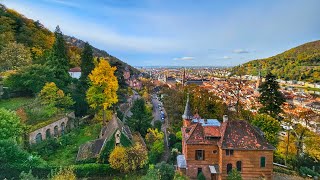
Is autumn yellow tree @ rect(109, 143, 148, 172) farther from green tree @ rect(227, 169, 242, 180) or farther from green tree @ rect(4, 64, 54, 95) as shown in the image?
green tree @ rect(4, 64, 54, 95)

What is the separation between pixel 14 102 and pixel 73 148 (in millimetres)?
11090

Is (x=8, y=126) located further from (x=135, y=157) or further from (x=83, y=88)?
(x=83, y=88)

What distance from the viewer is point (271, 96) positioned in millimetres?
33531

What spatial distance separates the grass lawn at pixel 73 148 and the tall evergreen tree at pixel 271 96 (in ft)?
70.3

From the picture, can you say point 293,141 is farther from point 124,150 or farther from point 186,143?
point 124,150

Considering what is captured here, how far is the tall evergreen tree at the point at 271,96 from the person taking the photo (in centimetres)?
3341

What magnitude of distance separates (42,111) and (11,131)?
312 inches

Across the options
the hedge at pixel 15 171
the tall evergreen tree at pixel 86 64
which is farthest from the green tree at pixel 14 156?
the tall evergreen tree at pixel 86 64

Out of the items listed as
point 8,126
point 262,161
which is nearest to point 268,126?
point 262,161

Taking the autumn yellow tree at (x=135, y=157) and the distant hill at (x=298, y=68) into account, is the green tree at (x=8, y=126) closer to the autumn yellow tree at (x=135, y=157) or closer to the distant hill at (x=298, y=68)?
the autumn yellow tree at (x=135, y=157)

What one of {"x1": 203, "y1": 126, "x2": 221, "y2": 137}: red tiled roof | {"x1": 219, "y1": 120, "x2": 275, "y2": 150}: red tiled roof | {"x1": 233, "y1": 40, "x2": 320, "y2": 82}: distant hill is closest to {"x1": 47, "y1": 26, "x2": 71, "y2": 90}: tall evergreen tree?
{"x1": 203, "y1": 126, "x2": 221, "y2": 137}: red tiled roof

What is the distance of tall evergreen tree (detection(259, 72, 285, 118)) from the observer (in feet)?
110

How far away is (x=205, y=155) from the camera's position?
23.3 m

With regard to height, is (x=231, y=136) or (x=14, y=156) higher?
(x=231, y=136)
